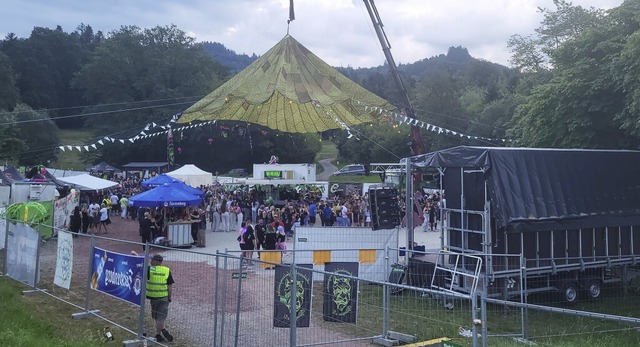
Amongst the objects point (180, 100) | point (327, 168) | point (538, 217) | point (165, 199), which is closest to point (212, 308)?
point (538, 217)

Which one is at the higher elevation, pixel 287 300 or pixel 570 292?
pixel 287 300

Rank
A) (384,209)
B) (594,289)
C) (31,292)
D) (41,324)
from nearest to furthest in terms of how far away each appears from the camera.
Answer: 1. (41,324)
2. (31,292)
3. (594,289)
4. (384,209)

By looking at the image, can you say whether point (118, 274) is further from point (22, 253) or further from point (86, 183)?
point (86, 183)

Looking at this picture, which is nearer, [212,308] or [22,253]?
[212,308]

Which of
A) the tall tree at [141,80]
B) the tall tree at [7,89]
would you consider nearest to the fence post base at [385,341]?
the tall tree at [141,80]

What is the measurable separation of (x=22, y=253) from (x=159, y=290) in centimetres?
625

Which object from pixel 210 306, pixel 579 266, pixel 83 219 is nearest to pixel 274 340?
pixel 210 306

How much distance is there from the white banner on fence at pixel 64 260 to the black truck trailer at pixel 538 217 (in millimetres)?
8255

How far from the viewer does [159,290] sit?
29.4ft

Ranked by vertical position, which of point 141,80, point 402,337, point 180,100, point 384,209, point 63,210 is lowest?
point 402,337

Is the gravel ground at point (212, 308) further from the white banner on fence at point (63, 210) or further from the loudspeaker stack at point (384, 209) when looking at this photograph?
the white banner on fence at point (63, 210)

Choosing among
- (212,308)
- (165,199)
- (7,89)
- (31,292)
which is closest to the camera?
(212,308)

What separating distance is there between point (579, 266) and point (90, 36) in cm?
14586

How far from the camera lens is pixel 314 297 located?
9242mm
